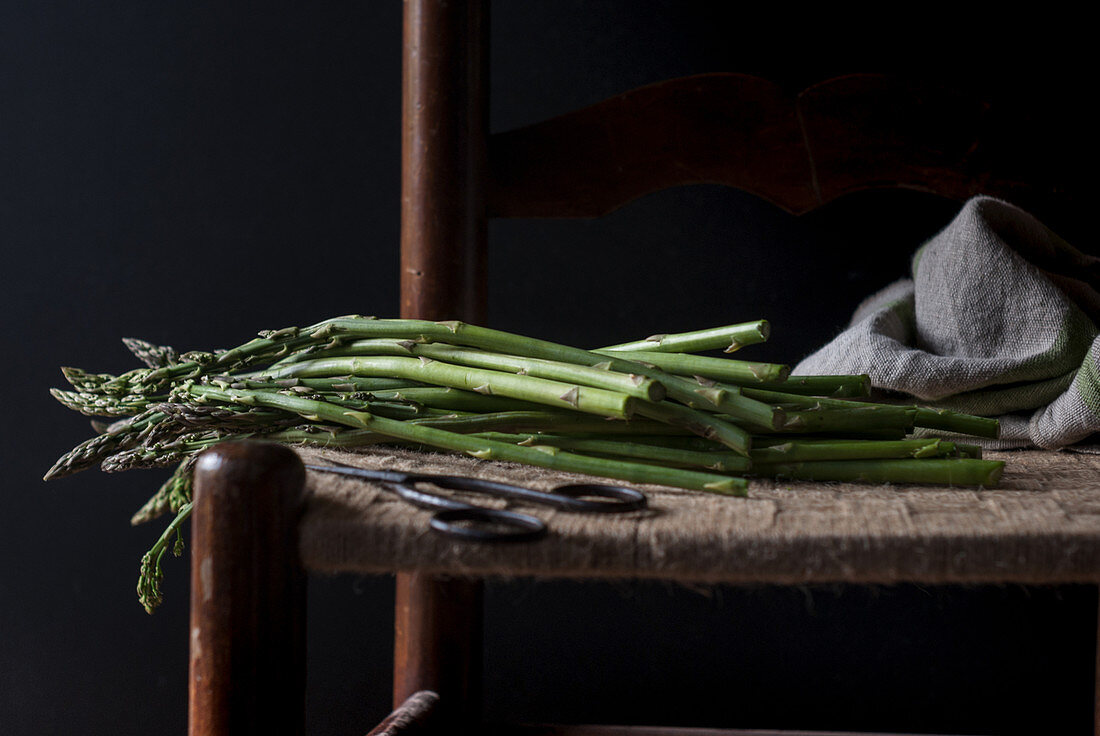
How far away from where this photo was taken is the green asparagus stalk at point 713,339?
1.68ft

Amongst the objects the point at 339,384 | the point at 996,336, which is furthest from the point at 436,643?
the point at 996,336

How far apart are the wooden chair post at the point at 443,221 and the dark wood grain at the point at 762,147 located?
55 mm

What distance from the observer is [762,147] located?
812mm

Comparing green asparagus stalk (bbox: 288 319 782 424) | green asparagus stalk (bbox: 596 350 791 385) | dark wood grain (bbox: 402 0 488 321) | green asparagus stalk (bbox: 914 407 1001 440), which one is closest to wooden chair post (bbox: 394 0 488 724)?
dark wood grain (bbox: 402 0 488 321)

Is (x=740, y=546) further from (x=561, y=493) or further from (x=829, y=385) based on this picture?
(x=829, y=385)

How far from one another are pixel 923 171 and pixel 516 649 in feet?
2.51

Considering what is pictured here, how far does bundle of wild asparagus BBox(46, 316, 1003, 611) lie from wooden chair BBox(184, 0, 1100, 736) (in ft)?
0.79

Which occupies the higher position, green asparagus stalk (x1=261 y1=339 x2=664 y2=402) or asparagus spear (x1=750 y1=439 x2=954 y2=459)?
green asparagus stalk (x1=261 y1=339 x2=664 y2=402)

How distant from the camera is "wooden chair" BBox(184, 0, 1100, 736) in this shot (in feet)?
2.57

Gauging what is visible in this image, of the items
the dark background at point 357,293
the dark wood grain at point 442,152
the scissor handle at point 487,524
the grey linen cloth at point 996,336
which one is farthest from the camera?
the dark background at point 357,293

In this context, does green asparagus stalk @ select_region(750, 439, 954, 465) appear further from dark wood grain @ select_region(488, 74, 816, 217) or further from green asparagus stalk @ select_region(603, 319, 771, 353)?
dark wood grain @ select_region(488, 74, 816, 217)

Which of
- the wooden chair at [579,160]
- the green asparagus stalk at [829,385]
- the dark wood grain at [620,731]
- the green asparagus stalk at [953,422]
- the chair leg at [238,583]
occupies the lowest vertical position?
the dark wood grain at [620,731]

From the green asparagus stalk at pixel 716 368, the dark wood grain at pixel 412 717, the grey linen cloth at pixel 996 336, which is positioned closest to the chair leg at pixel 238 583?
the green asparagus stalk at pixel 716 368

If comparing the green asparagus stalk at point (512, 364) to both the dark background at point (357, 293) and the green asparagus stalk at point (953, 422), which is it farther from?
the dark background at point (357, 293)
